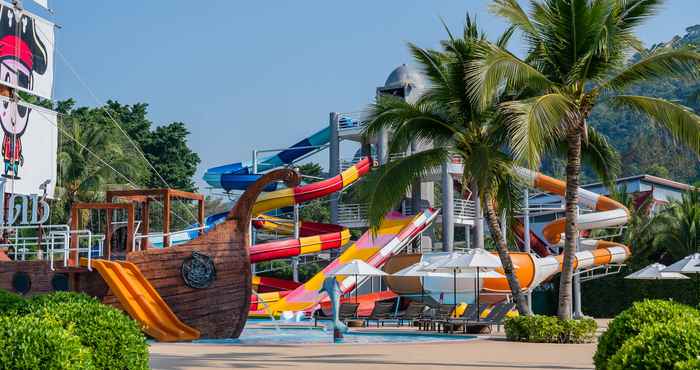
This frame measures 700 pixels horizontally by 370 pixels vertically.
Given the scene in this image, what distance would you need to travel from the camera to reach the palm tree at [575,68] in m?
15.5

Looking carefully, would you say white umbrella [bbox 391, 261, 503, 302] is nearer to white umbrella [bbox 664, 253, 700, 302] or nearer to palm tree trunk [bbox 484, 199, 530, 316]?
white umbrella [bbox 664, 253, 700, 302]

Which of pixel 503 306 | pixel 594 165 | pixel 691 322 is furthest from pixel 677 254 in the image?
pixel 691 322

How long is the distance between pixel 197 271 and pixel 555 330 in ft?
25.4

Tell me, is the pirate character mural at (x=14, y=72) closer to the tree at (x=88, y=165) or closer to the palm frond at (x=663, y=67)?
the tree at (x=88, y=165)

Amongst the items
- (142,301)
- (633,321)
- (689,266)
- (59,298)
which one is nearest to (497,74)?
(633,321)

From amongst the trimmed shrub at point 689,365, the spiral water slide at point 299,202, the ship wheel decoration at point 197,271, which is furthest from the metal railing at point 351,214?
the trimmed shrub at point 689,365

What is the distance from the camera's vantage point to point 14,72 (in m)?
26.1

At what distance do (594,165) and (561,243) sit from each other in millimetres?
14754

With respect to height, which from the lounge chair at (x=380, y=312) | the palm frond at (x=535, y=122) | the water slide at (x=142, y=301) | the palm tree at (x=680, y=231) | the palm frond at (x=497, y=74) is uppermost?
the palm frond at (x=497, y=74)

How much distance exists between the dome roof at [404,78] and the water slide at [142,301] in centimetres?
1929

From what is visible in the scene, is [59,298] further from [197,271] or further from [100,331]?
[197,271]

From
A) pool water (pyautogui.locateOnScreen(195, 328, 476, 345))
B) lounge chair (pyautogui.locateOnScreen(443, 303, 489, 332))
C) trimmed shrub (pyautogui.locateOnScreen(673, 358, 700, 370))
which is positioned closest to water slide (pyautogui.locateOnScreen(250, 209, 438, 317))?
pool water (pyautogui.locateOnScreen(195, 328, 476, 345))

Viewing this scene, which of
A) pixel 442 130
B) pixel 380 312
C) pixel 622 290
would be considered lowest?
pixel 380 312

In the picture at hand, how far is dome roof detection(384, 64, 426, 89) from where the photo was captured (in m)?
36.4
